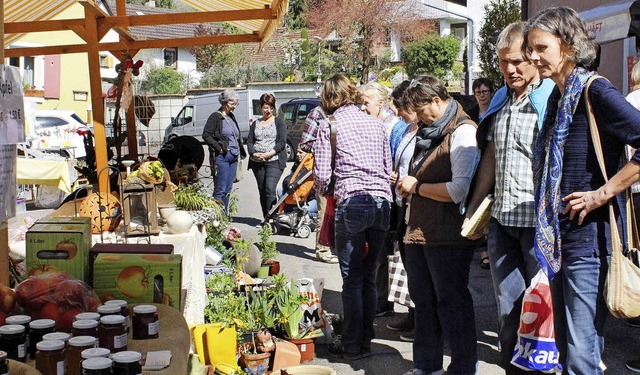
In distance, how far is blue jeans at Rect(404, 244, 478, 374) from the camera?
4.31 metres

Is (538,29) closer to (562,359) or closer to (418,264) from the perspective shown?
(562,359)

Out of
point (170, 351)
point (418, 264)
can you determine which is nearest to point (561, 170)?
point (418, 264)

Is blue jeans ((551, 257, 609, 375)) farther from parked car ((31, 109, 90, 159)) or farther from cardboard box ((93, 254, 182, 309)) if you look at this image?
parked car ((31, 109, 90, 159))

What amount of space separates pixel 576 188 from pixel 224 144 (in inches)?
290

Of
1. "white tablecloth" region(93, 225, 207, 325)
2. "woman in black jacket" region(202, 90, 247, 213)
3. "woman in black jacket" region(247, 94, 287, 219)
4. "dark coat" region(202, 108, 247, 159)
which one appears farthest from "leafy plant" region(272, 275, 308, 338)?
"woman in black jacket" region(247, 94, 287, 219)

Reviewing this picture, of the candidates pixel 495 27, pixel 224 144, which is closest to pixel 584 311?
pixel 224 144

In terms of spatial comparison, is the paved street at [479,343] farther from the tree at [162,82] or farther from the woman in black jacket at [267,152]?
the tree at [162,82]

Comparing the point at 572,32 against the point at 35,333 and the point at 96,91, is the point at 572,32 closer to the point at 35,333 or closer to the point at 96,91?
the point at 35,333

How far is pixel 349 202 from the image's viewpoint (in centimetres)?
507

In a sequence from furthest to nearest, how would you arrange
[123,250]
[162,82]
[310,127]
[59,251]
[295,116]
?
[162,82], [295,116], [310,127], [123,250], [59,251]

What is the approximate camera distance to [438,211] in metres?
4.35

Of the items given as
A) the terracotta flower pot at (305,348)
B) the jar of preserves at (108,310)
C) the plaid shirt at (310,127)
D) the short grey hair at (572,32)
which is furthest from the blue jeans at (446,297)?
the plaid shirt at (310,127)

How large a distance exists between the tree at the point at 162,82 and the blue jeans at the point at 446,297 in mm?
35628

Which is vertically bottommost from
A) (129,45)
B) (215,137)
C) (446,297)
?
(446,297)
